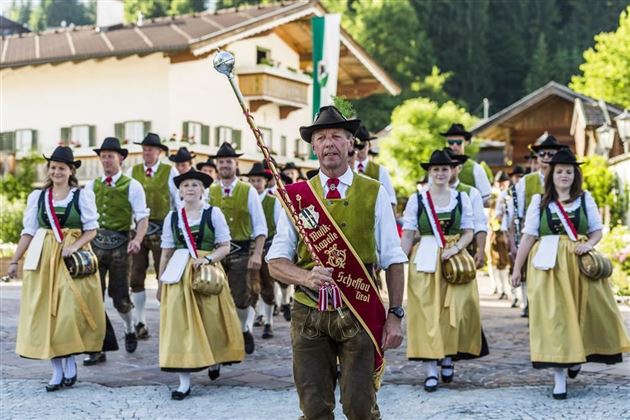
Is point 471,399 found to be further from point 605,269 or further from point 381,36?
point 381,36

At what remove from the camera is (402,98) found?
60.8 meters

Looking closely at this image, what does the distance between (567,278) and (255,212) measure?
369 centimetres

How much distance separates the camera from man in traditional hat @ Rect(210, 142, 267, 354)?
31.9 ft

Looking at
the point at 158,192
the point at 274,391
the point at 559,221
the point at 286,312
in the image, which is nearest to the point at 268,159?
the point at 274,391

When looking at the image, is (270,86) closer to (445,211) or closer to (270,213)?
(270,213)

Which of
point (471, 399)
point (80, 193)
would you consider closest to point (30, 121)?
point (80, 193)

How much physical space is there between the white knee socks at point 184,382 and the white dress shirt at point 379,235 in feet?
10.0

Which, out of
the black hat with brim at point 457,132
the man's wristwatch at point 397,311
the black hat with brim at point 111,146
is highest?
the black hat with brim at point 457,132

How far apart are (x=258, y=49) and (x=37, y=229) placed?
74.1 feet

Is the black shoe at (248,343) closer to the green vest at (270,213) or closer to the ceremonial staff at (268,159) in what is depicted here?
the green vest at (270,213)

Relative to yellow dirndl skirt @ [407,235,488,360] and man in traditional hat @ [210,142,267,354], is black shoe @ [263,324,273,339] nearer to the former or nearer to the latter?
man in traditional hat @ [210,142,267,354]

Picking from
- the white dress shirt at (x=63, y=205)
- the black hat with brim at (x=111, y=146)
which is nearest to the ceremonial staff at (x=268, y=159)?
the white dress shirt at (x=63, y=205)

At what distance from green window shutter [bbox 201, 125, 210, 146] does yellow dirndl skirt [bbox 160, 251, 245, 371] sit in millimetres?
19736

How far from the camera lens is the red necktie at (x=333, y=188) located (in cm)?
470
